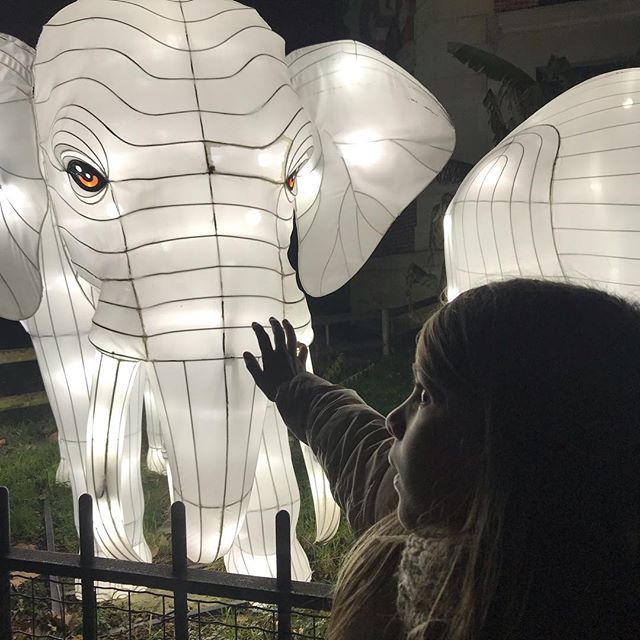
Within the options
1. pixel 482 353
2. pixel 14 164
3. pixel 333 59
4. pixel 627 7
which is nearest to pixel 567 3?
pixel 627 7

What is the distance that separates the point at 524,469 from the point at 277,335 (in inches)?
32.7

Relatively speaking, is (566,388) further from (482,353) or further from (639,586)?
(639,586)

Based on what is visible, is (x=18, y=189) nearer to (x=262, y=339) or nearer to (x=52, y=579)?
(x=262, y=339)

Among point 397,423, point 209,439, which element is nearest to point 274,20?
point 209,439

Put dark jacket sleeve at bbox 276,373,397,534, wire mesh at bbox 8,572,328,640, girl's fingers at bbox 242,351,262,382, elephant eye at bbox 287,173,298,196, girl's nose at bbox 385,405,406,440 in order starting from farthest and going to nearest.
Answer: wire mesh at bbox 8,572,328,640 → elephant eye at bbox 287,173,298,196 → girl's fingers at bbox 242,351,262,382 → dark jacket sleeve at bbox 276,373,397,534 → girl's nose at bbox 385,405,406,440

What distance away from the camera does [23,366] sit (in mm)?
4828

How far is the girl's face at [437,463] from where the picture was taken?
689 millimetres

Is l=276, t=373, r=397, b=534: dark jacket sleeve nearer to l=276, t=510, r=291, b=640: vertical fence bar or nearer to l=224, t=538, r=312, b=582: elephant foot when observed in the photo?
l=276, t=510, r=291, b=640: vertical fence bar

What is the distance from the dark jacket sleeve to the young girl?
1.04 feet

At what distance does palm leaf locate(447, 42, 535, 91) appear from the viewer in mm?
4547

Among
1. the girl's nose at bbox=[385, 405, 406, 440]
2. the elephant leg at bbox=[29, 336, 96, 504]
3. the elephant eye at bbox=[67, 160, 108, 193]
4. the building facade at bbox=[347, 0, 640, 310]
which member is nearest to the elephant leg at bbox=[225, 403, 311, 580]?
the elephant leg at bbox=[29, 336, 96, 504]

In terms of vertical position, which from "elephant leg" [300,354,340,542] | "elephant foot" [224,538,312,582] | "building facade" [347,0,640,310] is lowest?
"elephant foot" [224,538,312,582]

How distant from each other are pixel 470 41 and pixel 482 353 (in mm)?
5009

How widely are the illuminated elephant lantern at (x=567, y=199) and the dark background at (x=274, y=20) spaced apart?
230cm
